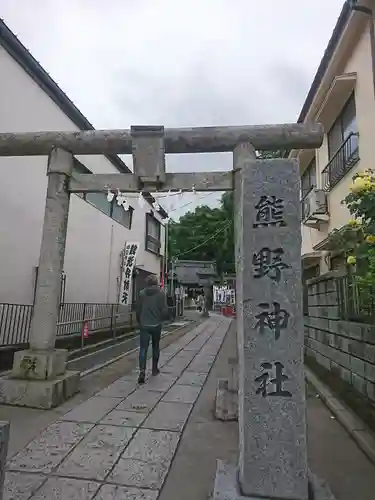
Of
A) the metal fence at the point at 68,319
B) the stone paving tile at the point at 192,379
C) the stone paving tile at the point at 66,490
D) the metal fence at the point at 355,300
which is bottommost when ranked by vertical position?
the stone paving tile at the point at 66,490

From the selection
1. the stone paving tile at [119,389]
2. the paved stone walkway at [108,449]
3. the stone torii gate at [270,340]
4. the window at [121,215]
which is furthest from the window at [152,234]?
the stone torii gate at [270,340]

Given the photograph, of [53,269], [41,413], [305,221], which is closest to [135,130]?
[53,269]

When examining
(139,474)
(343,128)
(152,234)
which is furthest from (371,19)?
(152,234)

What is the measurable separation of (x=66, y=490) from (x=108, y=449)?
913mm

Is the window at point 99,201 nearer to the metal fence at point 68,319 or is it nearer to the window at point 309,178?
the metal fence at point 68,319

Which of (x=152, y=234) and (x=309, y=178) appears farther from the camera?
(x=152, y=234)

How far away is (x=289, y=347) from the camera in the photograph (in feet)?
9.68

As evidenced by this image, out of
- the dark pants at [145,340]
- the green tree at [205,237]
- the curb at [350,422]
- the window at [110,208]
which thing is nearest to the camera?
the curb at [350,422]

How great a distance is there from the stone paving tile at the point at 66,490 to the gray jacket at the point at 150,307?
419 centimetres

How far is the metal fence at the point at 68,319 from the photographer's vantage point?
8.23 m

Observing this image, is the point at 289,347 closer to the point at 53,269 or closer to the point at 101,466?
the point at 101,466

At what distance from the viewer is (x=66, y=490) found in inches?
124

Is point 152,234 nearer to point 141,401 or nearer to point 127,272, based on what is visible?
point 127,272

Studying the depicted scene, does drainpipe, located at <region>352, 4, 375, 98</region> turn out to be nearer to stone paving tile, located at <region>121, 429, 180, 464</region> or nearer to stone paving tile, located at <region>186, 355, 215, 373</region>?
stone paving tile, located at <region>186, 355, 215, 373</region>
